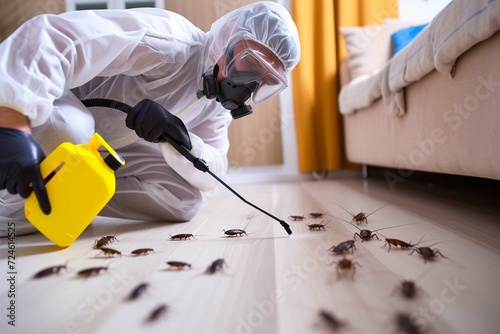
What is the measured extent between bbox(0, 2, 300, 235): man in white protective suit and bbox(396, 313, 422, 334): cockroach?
877 millimetres

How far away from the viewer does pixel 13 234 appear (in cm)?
143

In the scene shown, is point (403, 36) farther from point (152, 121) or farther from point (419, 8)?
point (152, 121)

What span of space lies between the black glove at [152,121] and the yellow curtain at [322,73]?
2.52 metres

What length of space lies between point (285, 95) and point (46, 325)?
11.3ft

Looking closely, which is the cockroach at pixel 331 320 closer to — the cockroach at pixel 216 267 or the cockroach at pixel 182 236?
the cockroach at pixel 216 267

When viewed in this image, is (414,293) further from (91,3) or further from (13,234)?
(91,3)

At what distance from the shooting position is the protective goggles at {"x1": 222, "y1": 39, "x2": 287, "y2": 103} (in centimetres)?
140

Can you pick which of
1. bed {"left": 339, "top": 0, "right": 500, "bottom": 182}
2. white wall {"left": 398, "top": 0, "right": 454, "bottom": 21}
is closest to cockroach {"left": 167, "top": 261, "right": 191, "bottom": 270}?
bed {"left": 339, "top": 0, "right": 500, "bottom": 182}

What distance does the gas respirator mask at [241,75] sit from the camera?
1400 mm

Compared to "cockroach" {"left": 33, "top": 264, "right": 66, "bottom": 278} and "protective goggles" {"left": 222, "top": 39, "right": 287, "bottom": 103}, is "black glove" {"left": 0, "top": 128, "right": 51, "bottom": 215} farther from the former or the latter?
"protective goggles" {"left": 222, "top": 39, "right": 287, "bottom": 103}

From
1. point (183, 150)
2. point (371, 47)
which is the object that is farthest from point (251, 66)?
point (371, 47)

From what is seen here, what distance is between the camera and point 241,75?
4.58ft

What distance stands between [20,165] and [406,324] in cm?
94

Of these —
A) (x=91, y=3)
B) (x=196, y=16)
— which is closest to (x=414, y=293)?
(x=196, y=16)
